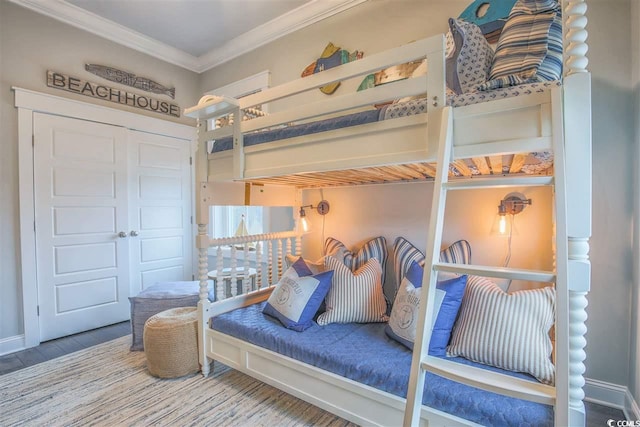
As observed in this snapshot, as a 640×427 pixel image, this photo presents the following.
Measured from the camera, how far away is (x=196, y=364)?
2195 millimetres

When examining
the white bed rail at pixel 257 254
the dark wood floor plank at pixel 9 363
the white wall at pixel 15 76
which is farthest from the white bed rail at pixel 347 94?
the dark wood floor plank at pixel 9 363

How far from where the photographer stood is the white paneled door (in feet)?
9.09

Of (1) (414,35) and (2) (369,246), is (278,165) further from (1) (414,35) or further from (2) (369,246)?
(1) (414,35)

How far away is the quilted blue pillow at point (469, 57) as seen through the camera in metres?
1.37

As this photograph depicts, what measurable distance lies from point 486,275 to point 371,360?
0.75 meters

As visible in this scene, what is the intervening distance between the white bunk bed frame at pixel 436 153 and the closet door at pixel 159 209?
1.71m

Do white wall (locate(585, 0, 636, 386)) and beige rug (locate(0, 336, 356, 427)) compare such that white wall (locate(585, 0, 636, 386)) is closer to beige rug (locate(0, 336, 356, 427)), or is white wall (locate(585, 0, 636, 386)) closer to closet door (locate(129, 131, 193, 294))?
beige rug (locate(0, 336, 356, 427))

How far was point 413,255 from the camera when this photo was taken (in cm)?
221

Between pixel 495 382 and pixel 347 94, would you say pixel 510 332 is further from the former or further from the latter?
pixel 347 94

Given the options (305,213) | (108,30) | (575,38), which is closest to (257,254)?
(305,213)

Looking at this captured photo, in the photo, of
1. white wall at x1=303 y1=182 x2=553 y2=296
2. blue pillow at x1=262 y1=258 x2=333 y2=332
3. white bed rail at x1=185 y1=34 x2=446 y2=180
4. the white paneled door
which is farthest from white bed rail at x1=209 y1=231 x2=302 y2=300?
the white paneled door

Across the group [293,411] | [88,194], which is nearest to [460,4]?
[293,411]

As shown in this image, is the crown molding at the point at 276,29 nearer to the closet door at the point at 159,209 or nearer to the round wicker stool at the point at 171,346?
the closet door at the point at 159,209

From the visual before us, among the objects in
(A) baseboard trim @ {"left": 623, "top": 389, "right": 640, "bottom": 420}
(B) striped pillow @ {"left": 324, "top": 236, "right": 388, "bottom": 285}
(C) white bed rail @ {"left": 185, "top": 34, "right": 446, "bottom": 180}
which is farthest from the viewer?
(B) striped pillow @ {"left": 324, "top": 236, "right": 388, "bottom": 285}
